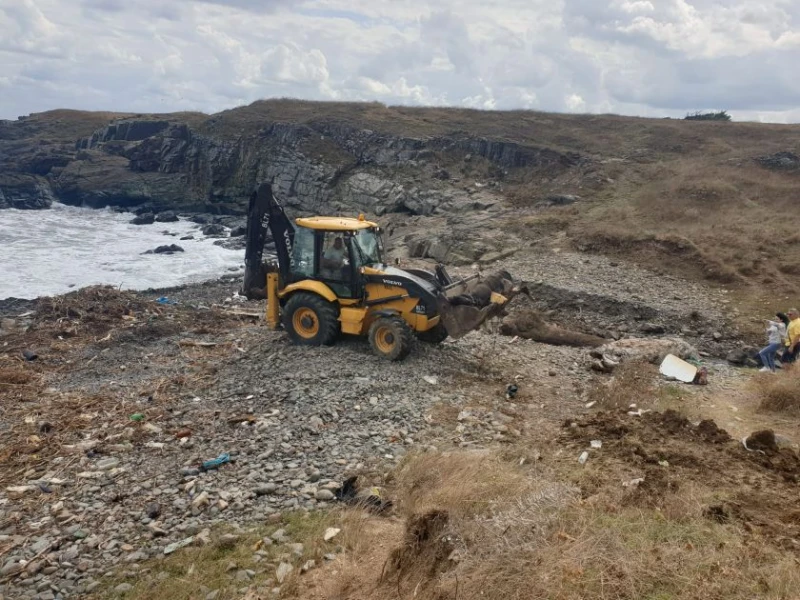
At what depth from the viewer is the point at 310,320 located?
35.4ft

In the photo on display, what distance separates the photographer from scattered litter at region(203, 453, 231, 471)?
6.70 m

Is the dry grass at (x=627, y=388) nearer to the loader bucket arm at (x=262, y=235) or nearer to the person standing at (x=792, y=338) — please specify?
the person standing at (x=792, y=338)

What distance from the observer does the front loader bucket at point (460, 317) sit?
9672 millimetres

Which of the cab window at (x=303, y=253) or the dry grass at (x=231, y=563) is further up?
the cab window at (x=303, y=253)

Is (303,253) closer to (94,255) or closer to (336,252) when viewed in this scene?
(336,252)

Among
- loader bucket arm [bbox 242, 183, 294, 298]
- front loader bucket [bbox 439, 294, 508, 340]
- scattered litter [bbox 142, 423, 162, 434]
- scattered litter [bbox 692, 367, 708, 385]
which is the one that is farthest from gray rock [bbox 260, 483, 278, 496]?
scattered litter [bbox 692, 367, 708, 385]

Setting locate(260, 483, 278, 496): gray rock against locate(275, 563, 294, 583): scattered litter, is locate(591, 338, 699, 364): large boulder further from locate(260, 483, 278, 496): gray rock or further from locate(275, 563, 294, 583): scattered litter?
locate(275, 563, 294, 583): scattered litter

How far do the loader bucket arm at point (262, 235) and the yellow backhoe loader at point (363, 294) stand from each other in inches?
1.5

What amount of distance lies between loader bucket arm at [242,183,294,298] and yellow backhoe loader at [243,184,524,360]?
0.04 m

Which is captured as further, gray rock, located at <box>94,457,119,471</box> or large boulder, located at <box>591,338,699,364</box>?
large boulder, located at <box>591,338,699,364</box>

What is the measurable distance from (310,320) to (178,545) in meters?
5.72

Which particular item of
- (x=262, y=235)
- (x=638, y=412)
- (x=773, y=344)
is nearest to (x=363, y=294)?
(x=262, y=235)

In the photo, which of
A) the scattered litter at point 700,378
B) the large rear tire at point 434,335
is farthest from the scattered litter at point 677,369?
the large rear tire at point 434,335

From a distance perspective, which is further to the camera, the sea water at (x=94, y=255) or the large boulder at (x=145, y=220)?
the large boulder at (x=145, y=220)
